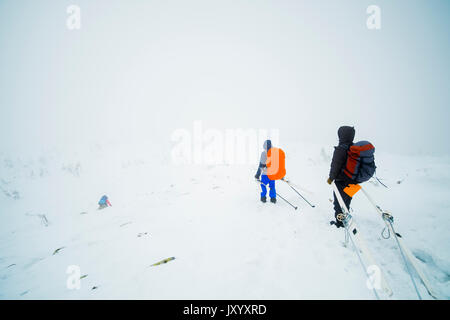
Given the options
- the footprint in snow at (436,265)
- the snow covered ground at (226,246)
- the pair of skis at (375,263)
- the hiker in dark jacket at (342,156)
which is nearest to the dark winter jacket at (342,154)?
the hiker in dark jacket at (342,156)

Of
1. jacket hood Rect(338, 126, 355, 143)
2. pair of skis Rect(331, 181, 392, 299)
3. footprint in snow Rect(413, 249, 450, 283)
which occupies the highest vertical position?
jacket hood Rect(338, 126, 355, 143)

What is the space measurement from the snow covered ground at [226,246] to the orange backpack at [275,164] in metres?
1.31

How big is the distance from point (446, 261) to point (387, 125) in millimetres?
69334

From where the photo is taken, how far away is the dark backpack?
4.36m

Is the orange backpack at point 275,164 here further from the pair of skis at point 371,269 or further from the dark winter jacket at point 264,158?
the pair of skis at point 371,269

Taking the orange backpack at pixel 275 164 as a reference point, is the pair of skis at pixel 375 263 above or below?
below

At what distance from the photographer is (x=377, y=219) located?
5832mm

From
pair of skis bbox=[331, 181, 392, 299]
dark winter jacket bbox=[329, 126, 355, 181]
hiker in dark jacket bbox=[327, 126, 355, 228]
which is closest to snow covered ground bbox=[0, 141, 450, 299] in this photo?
pair of skis bbox=[331, 181, 392, 299]

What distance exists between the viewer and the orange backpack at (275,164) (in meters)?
6.50

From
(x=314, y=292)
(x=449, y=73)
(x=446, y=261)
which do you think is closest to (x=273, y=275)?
(x=314, y=292)

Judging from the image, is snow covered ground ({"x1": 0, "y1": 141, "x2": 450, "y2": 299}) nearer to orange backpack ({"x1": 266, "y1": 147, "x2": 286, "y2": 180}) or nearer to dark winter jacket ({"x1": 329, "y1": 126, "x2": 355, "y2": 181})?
orange backpack ({"x1": 266, "y1": 147, "x2": 286, "y2": 180})

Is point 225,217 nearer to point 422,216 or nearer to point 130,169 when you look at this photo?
point 422,216

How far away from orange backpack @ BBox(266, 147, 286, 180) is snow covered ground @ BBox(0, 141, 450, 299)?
131cm

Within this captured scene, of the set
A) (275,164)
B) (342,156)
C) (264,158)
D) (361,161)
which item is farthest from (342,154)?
(264,158)
